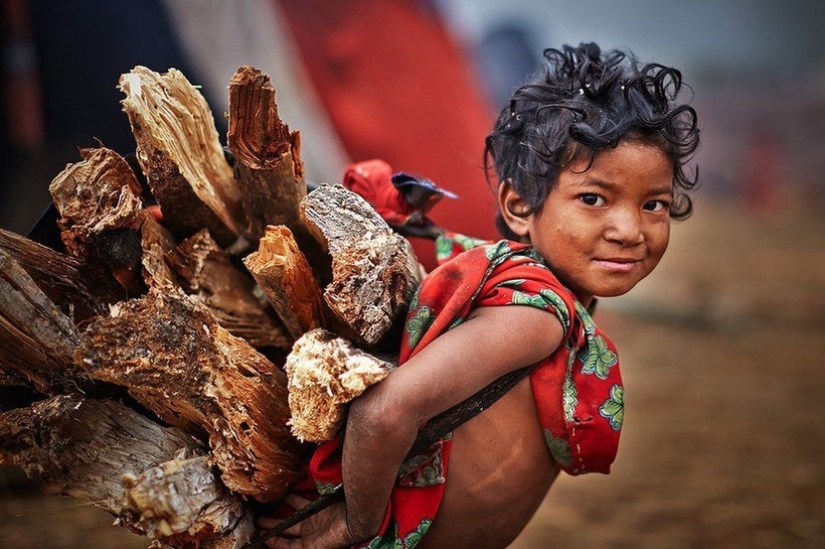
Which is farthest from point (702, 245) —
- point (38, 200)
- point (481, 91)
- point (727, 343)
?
point (38, 200)

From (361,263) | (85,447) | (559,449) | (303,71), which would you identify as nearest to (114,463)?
(85,447)

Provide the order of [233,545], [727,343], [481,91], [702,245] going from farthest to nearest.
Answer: [702,245] → [727,343] → [481,91] → [233,545]

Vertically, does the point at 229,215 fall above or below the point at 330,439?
above

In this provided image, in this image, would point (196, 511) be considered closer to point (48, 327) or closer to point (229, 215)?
point (48, 327)

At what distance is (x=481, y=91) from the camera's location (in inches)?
167

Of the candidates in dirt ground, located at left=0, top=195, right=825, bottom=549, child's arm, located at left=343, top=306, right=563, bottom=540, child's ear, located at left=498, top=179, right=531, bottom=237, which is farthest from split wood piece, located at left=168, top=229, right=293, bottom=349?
dirt ground, located at left=0, top=195, right=825, bottom=549

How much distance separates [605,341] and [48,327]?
0.96 m

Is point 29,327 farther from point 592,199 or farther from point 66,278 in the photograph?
point 592,199

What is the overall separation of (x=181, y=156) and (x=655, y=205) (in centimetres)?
89

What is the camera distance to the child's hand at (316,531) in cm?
136

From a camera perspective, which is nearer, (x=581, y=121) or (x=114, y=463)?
(x=114, y=463)

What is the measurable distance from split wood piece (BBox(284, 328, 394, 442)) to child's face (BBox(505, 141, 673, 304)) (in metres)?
0.43

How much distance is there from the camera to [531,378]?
4.55 ft

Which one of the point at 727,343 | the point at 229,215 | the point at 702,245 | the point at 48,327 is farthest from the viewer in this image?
the point at 702,245
